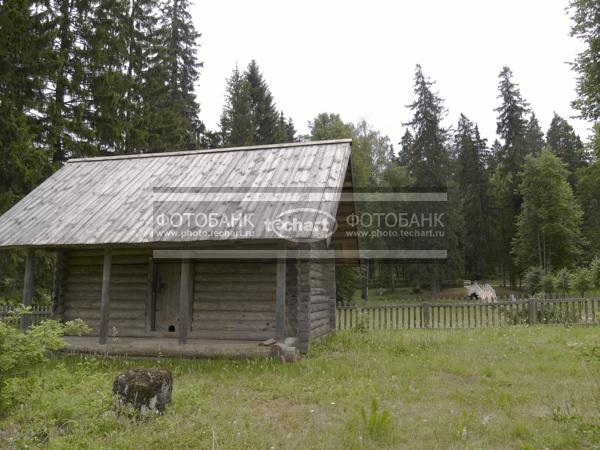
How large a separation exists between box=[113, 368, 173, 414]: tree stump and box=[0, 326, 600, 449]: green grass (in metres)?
0.19

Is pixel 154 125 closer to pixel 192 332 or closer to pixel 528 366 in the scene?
pixel 192 332

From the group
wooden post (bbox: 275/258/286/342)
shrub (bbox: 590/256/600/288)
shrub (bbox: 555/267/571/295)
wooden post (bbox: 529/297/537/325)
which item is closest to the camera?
wooden post (bbox: 275/258/286/342)

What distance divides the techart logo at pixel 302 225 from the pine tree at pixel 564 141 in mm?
47953

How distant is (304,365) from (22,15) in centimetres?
1753

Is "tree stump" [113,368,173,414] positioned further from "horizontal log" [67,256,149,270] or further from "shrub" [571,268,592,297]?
"shrub" [571,268,592,297]

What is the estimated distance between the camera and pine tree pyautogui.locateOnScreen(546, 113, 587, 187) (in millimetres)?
48969

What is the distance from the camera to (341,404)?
21.9 ft

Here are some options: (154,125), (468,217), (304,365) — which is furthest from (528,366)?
(468,217)

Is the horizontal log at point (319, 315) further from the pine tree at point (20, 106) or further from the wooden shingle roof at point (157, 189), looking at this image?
the pine tree at point (20, 106)

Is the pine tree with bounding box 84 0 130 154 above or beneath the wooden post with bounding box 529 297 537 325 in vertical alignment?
above

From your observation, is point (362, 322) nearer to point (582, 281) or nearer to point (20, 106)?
point (582, 281)

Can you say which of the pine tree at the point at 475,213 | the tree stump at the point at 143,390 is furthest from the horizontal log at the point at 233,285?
the pine tree at the point at 475,213

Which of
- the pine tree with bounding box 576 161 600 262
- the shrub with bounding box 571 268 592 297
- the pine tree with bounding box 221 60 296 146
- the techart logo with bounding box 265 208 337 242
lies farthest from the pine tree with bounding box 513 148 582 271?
the techart logo with bounding box 265 208 337 242

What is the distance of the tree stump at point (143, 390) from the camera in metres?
5.87
